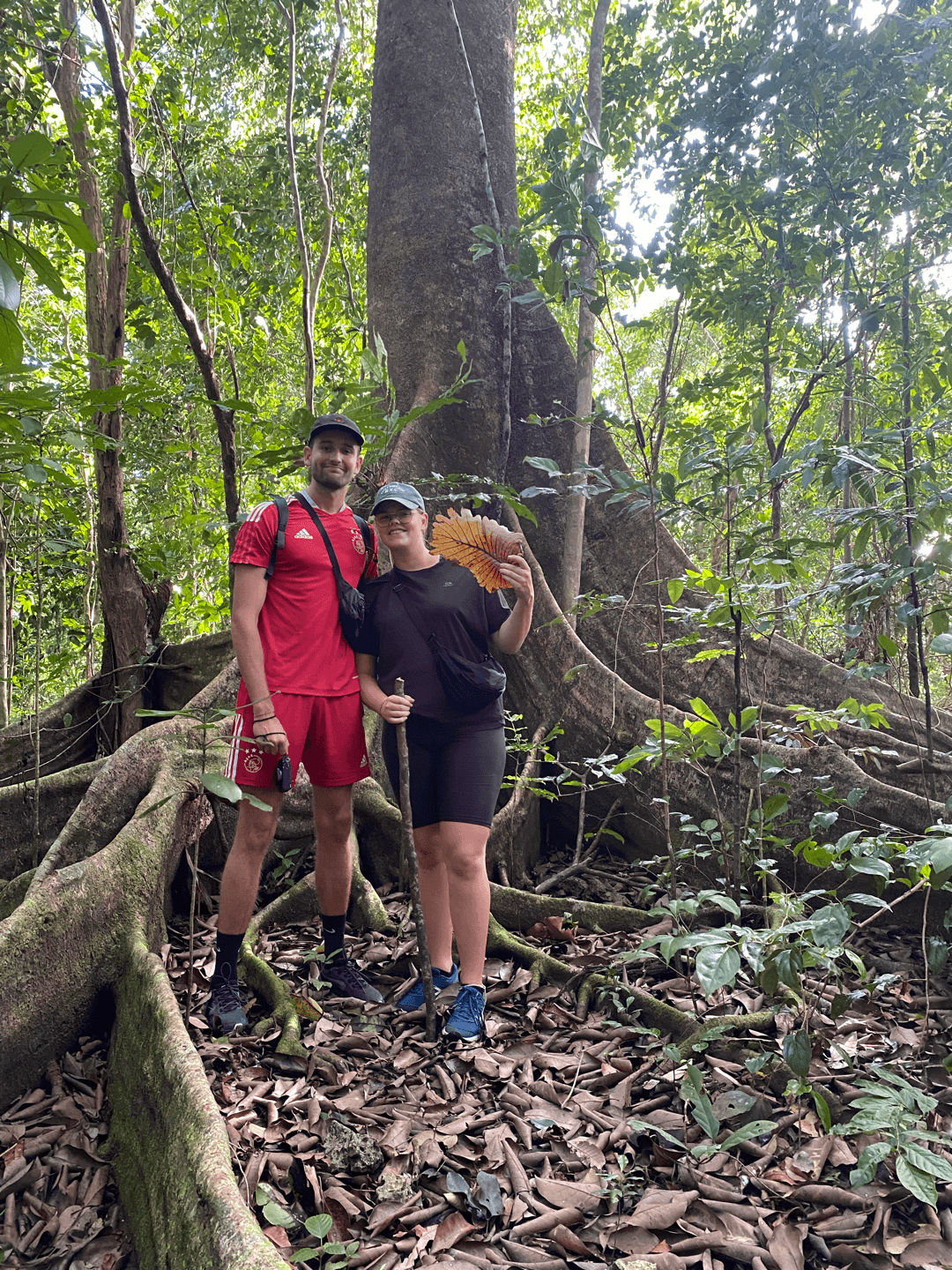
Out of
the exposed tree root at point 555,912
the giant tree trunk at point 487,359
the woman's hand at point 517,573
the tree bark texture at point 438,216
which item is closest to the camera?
the woman's hand at point 517,573

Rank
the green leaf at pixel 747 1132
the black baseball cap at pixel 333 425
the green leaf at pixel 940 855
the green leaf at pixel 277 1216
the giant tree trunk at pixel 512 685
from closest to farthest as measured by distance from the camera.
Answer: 1. the green leaf at pixel 940 855
2. the green leaf at pixel 277 1216
3. the green leaf at pixel 747 1132
4. the giant tree trunk at pixel 512 685
5. the black baseball cap at pixel 333 425

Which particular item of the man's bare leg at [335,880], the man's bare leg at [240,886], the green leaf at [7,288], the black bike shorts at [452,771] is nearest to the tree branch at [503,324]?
the black bike shorts at [452,771]

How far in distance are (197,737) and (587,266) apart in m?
3.11

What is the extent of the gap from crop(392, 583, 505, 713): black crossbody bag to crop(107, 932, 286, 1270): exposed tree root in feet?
4.27

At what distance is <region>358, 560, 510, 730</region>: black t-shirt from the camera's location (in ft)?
9.41

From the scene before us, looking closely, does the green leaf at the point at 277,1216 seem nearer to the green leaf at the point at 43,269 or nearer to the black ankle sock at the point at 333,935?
the black ankle sock at the point at 333,935

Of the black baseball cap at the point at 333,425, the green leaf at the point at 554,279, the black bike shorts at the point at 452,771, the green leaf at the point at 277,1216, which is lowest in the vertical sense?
the green leaf at the point at 277,1216

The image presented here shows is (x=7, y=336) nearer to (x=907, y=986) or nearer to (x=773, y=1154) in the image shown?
(x=773, y=1154)

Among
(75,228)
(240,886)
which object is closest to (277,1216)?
(240,886)

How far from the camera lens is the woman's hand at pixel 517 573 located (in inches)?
105

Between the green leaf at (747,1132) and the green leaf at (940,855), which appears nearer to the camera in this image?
the green leaf at (940,855)

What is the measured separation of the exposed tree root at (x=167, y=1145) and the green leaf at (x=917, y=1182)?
1287mm

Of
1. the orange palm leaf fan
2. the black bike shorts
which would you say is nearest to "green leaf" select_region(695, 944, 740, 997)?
the black bike shorts

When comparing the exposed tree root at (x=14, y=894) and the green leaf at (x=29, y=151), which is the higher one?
the green leaf at (x=29, y=151)
